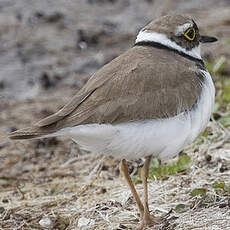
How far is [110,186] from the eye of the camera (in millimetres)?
5344

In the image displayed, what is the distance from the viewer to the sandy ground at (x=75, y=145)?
4719mm

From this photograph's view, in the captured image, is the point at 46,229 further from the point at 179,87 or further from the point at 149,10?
the point at 149,10

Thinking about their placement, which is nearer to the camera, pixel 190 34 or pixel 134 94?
pixel 134 94

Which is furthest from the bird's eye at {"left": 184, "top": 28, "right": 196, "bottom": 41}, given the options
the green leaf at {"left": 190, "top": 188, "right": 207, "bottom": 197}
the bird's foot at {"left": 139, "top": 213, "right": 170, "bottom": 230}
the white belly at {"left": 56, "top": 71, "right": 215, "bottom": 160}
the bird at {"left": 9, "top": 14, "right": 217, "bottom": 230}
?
the bird's foot at {"left": 139, "top": 213, "right": 170, "bottom": 230}

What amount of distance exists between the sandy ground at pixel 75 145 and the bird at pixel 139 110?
44 cm

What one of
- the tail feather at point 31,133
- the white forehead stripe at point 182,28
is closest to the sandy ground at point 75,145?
the tail feather at point 31,133

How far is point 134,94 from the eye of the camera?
13.4ft

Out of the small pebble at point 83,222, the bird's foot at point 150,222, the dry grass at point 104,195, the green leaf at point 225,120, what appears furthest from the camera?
the green leaf at point 225,120

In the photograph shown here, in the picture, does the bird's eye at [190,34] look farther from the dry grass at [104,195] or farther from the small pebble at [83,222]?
the small pebble at [83,222]

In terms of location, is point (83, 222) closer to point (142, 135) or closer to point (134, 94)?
point (142, 135)

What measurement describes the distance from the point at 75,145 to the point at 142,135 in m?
2.44

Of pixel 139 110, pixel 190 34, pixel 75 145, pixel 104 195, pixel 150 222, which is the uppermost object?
pixel 190 34

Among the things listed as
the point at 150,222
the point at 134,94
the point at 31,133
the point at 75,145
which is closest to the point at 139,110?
the point at 134,94

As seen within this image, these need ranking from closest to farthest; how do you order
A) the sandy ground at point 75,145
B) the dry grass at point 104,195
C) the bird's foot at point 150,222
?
the bird's foot at point 150,222
the dry grass at point 104,195
the sandy ground at point 75,145
